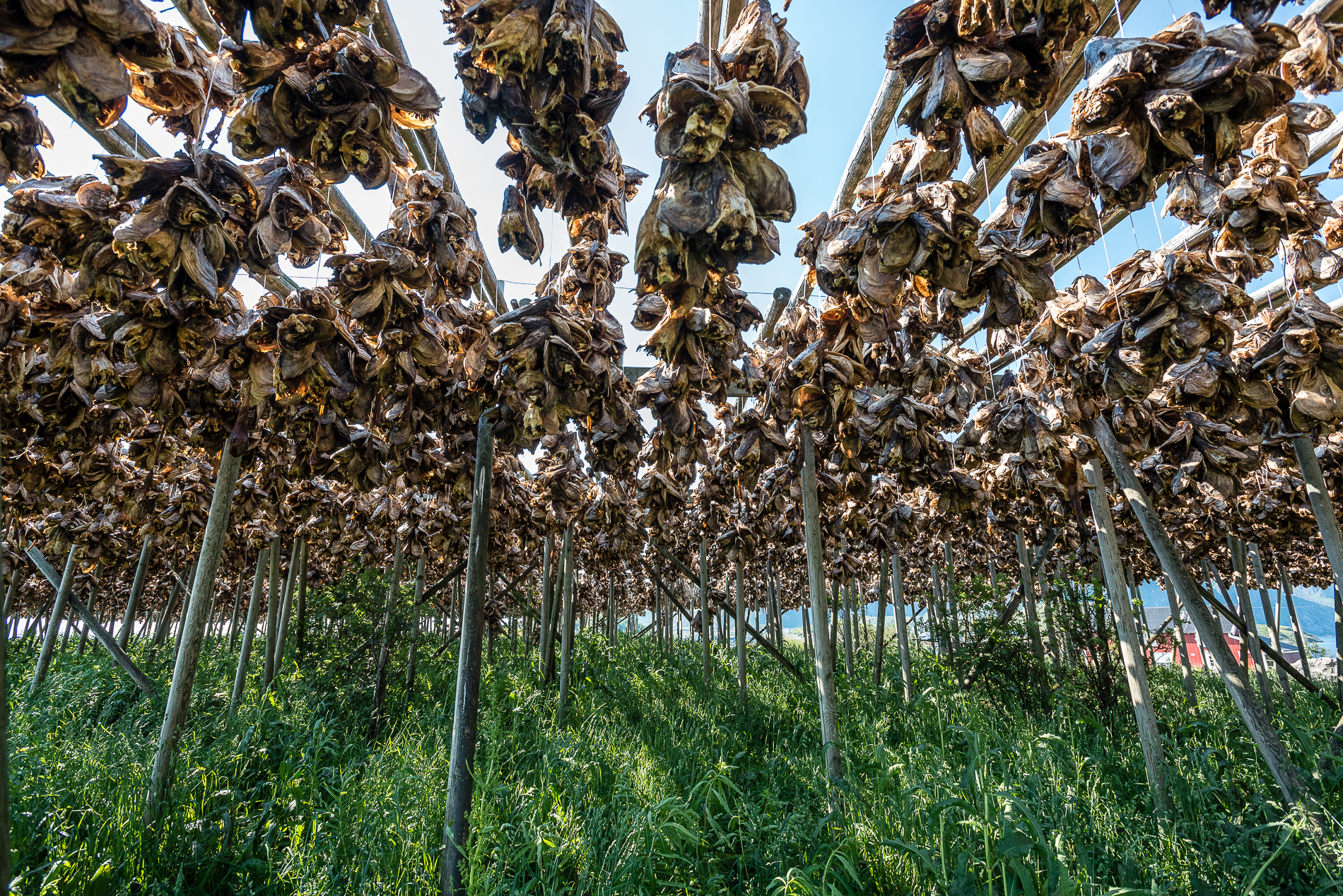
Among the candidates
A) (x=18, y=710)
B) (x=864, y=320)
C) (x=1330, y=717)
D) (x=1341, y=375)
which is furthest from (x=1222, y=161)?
(x=18, y=710)

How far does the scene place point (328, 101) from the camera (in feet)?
5.18

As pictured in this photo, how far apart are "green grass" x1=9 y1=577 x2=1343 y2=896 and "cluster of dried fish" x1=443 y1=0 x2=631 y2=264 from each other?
2.81m

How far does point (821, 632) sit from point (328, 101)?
3.44 m

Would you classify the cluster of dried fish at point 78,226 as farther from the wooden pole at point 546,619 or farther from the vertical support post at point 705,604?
the vertical support post at point 705,604

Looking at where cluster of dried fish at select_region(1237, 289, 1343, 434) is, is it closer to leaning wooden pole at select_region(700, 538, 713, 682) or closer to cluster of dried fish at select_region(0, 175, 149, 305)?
cluster of dried fish at select_region(0, 175, 149, 305)

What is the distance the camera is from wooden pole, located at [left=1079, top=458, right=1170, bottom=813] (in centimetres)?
332

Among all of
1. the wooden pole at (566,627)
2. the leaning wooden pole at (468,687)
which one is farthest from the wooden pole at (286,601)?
the leaning wooden pole at (468,687)

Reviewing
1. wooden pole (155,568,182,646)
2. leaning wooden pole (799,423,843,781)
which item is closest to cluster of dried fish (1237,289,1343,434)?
leaning wooden pole (799,423,843,781)

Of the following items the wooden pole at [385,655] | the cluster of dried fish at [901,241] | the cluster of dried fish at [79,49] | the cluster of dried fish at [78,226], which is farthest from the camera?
the wooden pole at [385,655]

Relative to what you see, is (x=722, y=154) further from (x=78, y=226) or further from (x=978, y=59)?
(x=78, y=226)

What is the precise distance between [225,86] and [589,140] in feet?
4.86

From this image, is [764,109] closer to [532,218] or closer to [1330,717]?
[532,218]

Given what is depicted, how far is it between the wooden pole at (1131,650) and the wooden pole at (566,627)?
4.64 m

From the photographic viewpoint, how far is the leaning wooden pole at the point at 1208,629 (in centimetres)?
317
